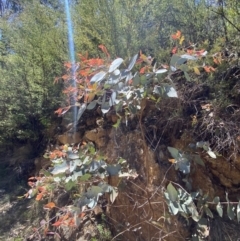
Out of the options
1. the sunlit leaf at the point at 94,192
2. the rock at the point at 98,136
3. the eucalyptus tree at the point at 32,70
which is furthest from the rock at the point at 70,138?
the sunlit leaf at the point at 94,192

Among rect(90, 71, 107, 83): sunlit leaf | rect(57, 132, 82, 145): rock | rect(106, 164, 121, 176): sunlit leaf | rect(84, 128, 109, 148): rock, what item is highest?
rect(90, 71, 107, 83): sunlit leaf

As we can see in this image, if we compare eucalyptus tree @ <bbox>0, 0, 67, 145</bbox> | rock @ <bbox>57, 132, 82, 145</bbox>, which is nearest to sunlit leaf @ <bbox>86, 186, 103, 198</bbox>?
rock @ <bbox>57, 132, 82, 145</bbox>

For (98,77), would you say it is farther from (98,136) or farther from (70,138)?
(70,138)

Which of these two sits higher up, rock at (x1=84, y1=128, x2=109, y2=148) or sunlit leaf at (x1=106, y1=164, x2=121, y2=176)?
sunlit leaf at (x1=106, y1=164, x2=121, y2=176)

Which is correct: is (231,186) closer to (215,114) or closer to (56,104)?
(215,114)

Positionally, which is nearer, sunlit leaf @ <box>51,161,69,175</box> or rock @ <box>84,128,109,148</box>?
sunlit leaf @ <box>51,161,69,175</box>

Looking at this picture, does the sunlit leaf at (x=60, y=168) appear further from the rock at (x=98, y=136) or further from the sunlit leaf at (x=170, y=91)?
the rock at (x=98, y=136)

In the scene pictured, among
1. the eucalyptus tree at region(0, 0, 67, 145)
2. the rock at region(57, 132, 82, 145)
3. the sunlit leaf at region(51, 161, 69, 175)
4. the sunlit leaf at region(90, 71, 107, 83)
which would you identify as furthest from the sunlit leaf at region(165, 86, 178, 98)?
the eucalyptus tree at region(0, 0, 67, 145)

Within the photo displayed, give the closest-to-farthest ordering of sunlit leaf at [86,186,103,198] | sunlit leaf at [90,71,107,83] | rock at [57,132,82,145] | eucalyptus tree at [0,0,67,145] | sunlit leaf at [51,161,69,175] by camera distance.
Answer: sunlit leaf at [90,71,107,83]
sunlit leaf at [86,186,103,198]
sunlit leaf at [51,161,69,175]
rock at [57,132,82,145]
eucalyptus tree at [0,0,67,145]

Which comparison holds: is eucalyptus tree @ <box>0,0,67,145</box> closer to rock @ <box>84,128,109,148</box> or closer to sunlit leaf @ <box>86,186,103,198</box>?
rock @ <box>84,128,109,148</box>

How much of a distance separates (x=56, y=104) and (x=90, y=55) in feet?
2.79

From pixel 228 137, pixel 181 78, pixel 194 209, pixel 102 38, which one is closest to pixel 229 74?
pixel 181 78

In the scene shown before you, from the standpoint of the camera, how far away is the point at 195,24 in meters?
3.42

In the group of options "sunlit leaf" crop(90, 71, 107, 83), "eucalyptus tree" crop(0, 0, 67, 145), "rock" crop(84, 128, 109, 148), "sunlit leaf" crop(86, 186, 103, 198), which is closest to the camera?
"sunlit leaf" crop(90, 71, 107, 83)
